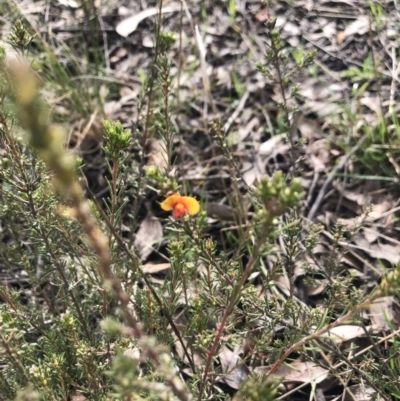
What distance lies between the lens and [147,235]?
3121mm

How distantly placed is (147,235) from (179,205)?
180 centimetres

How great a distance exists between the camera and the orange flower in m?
1.34

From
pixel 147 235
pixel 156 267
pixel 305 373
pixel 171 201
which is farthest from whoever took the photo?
pixel 147 235

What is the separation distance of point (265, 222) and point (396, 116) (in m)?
2.57

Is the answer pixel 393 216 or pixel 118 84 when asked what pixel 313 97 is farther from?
pixel 118 84

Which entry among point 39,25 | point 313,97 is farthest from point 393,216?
point 39,25

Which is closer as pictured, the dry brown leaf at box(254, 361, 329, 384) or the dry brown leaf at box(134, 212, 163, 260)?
the dry brown leaf at box(254, 361, 329, 384)

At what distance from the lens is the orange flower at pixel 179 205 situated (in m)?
1.34

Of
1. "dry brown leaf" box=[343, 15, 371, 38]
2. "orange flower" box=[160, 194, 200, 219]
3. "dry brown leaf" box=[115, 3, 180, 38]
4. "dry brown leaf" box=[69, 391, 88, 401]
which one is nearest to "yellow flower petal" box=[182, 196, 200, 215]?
"orange flower" box=[160, 194, 200, 219]

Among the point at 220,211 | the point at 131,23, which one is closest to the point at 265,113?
the point at 220,211

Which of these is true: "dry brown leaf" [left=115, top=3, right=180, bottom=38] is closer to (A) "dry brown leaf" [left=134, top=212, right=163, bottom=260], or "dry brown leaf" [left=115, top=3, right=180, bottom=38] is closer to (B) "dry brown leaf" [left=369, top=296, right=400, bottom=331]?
(A) "dry brown leaf" [left=134, top=212, right=163, bottom=260]

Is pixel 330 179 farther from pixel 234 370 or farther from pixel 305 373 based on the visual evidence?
pixel 234 370

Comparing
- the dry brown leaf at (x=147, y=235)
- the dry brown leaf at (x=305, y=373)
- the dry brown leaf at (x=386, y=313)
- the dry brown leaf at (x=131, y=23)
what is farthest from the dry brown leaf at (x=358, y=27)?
the dry brown leaf at (x=305, y=373)

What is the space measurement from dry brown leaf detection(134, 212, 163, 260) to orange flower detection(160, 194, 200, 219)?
1.65 metres
